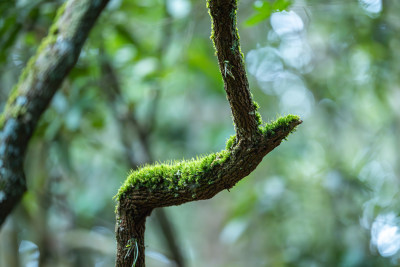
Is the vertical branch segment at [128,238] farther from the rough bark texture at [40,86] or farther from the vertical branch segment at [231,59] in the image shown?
the rough bark texture at [40,86]

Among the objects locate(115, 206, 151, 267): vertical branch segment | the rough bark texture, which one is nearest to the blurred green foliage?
the rough bark texture

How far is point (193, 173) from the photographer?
94 centimetres

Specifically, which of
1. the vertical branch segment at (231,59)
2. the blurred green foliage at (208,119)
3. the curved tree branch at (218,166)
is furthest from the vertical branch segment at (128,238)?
the blurred green foliage at (208,119)

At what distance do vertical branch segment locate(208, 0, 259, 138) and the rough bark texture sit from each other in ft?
2.71

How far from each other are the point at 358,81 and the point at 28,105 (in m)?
3.30

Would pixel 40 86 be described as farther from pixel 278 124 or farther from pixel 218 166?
pixel 278 124

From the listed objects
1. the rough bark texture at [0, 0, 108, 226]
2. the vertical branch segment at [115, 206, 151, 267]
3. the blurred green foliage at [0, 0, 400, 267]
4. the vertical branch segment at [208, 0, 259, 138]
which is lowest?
the vertical branch segment at [115, 206, 151, 267]

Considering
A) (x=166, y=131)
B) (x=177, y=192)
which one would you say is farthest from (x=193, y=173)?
(x=166, y=131)

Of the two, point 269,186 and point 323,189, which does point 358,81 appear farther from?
point 269,186

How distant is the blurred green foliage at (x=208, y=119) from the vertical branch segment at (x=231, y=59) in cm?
123

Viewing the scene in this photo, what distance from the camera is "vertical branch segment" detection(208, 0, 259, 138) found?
85 centimetres

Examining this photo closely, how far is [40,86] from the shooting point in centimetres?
154

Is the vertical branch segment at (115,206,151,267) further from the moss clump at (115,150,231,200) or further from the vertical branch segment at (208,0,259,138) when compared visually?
the vertical branch segment at (208,0,259,138)

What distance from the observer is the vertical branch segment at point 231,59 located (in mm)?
848
